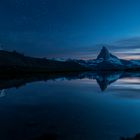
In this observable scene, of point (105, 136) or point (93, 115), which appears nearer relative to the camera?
point (105, 136)

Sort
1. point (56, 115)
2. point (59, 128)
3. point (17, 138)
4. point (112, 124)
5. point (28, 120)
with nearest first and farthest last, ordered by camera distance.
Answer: point (17, 138)
point (59, 128)
point (112, 124)
point (28, 120)
point (56, 115)

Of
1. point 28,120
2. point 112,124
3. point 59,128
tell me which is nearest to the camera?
point 59,128

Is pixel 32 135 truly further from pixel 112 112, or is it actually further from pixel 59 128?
pixel 112 112

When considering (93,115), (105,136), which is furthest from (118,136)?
(93,115)

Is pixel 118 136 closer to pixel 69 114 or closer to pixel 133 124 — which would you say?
pixel 133 124

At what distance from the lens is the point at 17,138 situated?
16.5 meters

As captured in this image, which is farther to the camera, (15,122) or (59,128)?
(15,122)

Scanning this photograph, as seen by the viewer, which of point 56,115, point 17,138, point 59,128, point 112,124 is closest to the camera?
point 17,138

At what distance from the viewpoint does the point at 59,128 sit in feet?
63.0

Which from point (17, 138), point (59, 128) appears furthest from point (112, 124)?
point (17, 138)

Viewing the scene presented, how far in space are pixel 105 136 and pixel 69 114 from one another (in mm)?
8226

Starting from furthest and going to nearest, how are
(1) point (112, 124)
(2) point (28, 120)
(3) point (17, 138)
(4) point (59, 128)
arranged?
(2) point (28, 120)
(1) point (112, 124)
(4) point (59, 128)
(3) point (17, 138)

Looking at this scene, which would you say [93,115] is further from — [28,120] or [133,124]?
[28,120]

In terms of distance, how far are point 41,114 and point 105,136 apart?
9326 mm
